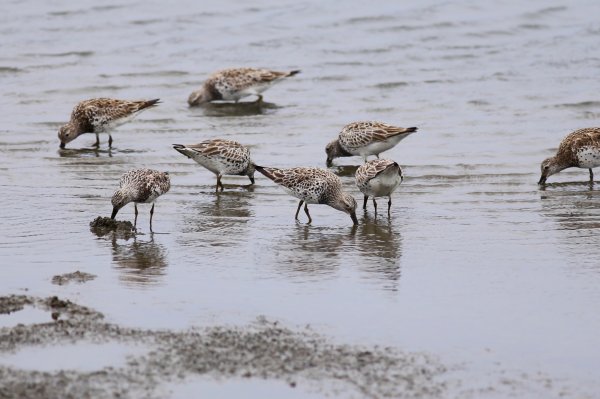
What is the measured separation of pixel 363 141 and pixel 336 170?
0.56 m

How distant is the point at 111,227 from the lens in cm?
1197

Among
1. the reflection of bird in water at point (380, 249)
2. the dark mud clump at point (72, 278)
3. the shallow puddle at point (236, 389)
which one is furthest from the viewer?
the reflection of bird in water at point (380, 249)

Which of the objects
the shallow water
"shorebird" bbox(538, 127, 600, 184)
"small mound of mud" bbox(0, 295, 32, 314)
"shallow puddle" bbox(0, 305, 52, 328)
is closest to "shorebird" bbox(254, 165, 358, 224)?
the shallow water

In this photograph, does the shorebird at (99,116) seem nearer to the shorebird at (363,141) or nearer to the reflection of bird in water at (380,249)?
the shorebird at (363,141)

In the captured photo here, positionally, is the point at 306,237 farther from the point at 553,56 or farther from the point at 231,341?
the point at 553,56

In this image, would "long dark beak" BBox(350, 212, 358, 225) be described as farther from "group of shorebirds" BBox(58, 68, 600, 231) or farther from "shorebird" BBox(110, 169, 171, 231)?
"shorebird" BBox(110, 169, 171, 231)

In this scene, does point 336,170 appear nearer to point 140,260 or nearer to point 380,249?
point 380,249

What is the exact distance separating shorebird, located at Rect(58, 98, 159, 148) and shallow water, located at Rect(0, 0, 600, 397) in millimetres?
330

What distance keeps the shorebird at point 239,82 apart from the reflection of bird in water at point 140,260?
9563 mm

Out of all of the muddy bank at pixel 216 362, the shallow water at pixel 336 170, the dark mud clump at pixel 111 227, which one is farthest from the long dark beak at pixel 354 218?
the muddy bank at pixel 216 362

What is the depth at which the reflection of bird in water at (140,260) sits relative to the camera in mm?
9992

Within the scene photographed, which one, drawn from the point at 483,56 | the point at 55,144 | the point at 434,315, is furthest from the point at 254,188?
the point at 483,56

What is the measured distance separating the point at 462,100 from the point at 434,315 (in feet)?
38.7

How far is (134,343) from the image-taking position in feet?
26.5
